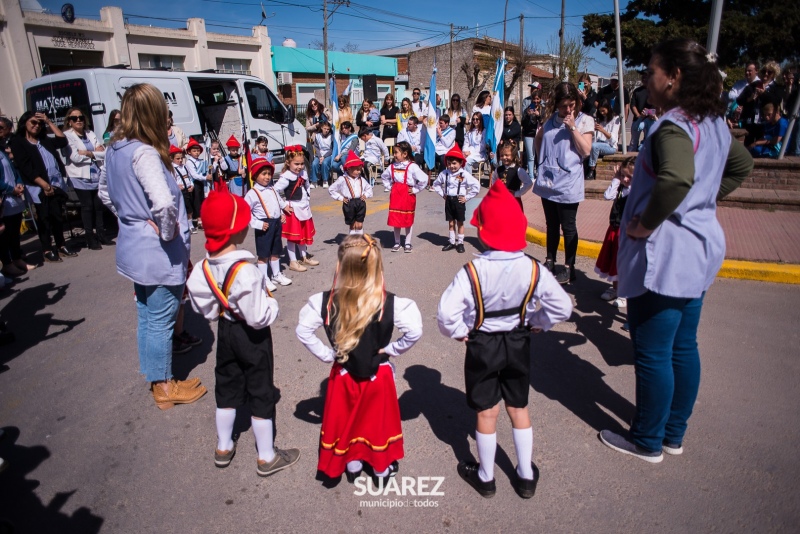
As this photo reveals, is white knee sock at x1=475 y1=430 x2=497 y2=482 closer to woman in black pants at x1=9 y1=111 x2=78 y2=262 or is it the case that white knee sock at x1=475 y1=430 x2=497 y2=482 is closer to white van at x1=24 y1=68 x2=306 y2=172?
woman in black pants at x1=9 y1=111 x2=78 y2=262

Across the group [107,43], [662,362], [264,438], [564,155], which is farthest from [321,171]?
[107,43]

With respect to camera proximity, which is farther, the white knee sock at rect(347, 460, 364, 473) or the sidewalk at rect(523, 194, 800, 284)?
the sidewalk at rect(523, 194, 800, 284)

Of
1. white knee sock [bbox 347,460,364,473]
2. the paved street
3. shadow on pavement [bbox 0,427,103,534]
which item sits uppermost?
white knee sock [bbox 347,460,364,473]

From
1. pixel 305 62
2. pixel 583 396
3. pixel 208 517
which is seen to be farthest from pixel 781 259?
pixel 305 62

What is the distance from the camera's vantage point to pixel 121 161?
3092 millimetres

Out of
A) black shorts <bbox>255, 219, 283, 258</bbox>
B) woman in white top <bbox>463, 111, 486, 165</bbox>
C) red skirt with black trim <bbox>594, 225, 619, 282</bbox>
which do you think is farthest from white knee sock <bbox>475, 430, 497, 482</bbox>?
woman in white top <bbox>463, 111, 486, 165</bbox>

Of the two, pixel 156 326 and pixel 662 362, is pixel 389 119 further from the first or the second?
pixel 662 362

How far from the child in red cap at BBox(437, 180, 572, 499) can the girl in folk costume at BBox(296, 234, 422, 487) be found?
27 cm

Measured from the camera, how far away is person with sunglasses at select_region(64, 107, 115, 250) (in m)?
7.18

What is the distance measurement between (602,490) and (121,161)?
11.1ft

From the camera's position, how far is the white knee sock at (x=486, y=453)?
8.07 ft

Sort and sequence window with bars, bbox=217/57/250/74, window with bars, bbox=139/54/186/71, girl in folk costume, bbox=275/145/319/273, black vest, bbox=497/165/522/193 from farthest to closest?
window with bars, bbox=217/57/250/74, window with bars, bbox=139/54/186/71, black vest, bbox=497/165/522/193, girl in folk costume, bbox=275/145/319/273

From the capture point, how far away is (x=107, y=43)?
22641mm

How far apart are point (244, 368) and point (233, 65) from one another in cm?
3015
